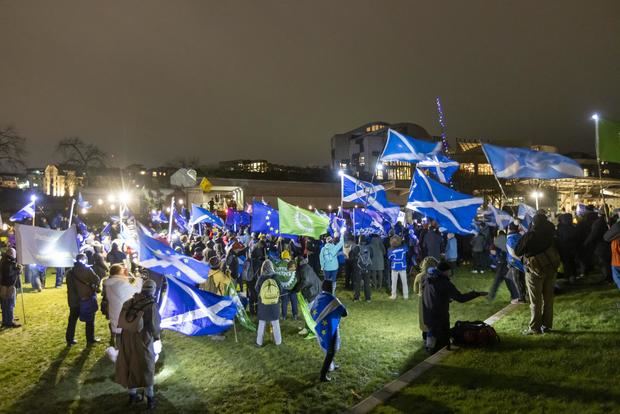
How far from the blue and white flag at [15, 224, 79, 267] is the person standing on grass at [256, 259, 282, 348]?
5304 millimetres

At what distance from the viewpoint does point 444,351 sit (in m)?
7.32

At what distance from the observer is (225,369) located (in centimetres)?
756

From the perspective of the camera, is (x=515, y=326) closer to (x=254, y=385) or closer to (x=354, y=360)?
(x=354, y=360)

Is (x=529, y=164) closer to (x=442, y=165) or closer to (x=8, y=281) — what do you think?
(x=442, y=165)

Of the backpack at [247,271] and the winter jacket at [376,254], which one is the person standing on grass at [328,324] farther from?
the winter jacket at [376,254]

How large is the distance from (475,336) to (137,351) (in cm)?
554

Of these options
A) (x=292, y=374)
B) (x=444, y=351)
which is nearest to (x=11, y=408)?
(x=292, y=374)

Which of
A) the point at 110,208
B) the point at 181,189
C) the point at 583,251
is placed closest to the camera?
the point at 583,251

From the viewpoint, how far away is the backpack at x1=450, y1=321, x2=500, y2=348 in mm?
7375

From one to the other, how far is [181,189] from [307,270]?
30.8 meters

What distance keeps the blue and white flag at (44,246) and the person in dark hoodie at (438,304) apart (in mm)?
8525

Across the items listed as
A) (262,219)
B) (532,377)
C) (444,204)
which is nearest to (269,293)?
(532,377)

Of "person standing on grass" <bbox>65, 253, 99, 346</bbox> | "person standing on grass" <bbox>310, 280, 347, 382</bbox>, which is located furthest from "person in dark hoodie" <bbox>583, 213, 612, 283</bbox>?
"person standing on grass" <bbox>65, 253, 99, 346</bbox>

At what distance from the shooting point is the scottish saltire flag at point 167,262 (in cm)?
754
